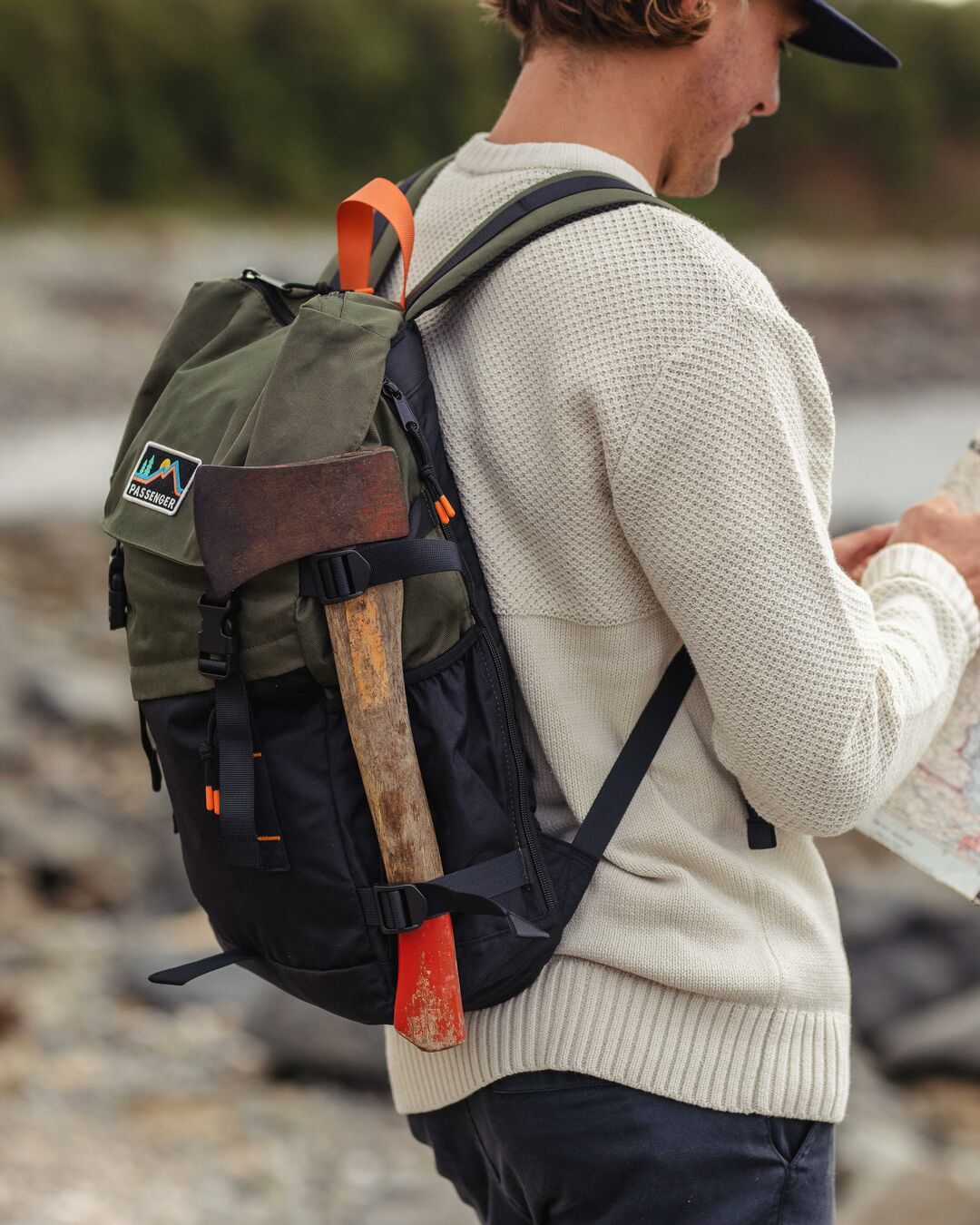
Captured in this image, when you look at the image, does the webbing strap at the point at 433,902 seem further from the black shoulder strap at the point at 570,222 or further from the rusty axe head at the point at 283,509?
the rusty axe head at the point at 283,509

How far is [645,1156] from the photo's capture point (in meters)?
1.04

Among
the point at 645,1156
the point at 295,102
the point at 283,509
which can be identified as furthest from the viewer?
the point at 295,102

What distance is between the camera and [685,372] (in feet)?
3.09

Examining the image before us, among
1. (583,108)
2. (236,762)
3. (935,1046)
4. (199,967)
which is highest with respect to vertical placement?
(583,108)

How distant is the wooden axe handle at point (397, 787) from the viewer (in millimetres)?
943

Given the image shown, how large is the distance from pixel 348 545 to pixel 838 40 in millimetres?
779

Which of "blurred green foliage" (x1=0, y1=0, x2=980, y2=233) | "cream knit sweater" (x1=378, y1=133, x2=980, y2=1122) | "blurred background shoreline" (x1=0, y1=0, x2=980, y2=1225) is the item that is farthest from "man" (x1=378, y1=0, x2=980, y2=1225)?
"blurred green foliage" (x1=0, y1=0, x2=980, y2=233)

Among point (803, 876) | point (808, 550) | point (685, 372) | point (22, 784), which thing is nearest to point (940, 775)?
point (803, 876)

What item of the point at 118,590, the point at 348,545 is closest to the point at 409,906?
the point at 348,545

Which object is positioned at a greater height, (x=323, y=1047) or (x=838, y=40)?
(x=838, y=40)

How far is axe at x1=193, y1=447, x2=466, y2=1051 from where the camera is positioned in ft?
3.08

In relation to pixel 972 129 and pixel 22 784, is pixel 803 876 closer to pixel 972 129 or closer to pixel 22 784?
pixel 22 784

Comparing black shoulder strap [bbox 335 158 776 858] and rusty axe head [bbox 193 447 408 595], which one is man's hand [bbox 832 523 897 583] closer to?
black shoulder strap [bbox 335 158 776 858]

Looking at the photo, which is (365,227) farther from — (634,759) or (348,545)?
(634,759)
